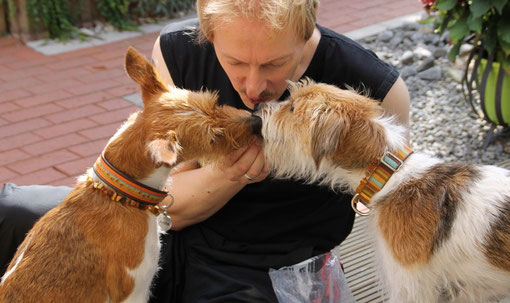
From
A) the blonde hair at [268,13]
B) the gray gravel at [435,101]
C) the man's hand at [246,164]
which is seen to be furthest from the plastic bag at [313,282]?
the gray gravel at [435,101]

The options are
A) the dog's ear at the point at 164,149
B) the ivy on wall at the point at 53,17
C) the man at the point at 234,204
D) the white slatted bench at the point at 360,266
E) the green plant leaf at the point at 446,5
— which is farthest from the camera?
the ivy on wall at the point at 53,17

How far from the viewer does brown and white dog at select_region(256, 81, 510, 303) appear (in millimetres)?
2953

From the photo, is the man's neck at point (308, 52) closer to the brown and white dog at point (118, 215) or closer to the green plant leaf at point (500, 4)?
the brown and white dog at point (118, 215)

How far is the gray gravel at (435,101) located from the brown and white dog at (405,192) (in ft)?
9.25

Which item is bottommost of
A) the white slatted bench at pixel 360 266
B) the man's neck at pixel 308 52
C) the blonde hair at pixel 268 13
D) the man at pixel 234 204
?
the white slatted bench at pixel 360 266

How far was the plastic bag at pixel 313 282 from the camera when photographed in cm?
338

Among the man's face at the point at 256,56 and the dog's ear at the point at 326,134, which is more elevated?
the man's face at the point at 256,56

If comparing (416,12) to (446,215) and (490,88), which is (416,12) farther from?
(446,215)

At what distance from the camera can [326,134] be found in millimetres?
2959

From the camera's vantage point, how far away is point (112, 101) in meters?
6.93

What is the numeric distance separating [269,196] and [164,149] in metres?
1.09

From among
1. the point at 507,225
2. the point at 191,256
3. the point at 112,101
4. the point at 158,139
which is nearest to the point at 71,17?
the point at 112,101

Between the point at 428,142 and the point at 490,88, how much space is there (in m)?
0.74

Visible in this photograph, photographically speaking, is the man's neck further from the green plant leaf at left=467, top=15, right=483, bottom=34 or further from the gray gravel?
the gray gravel
